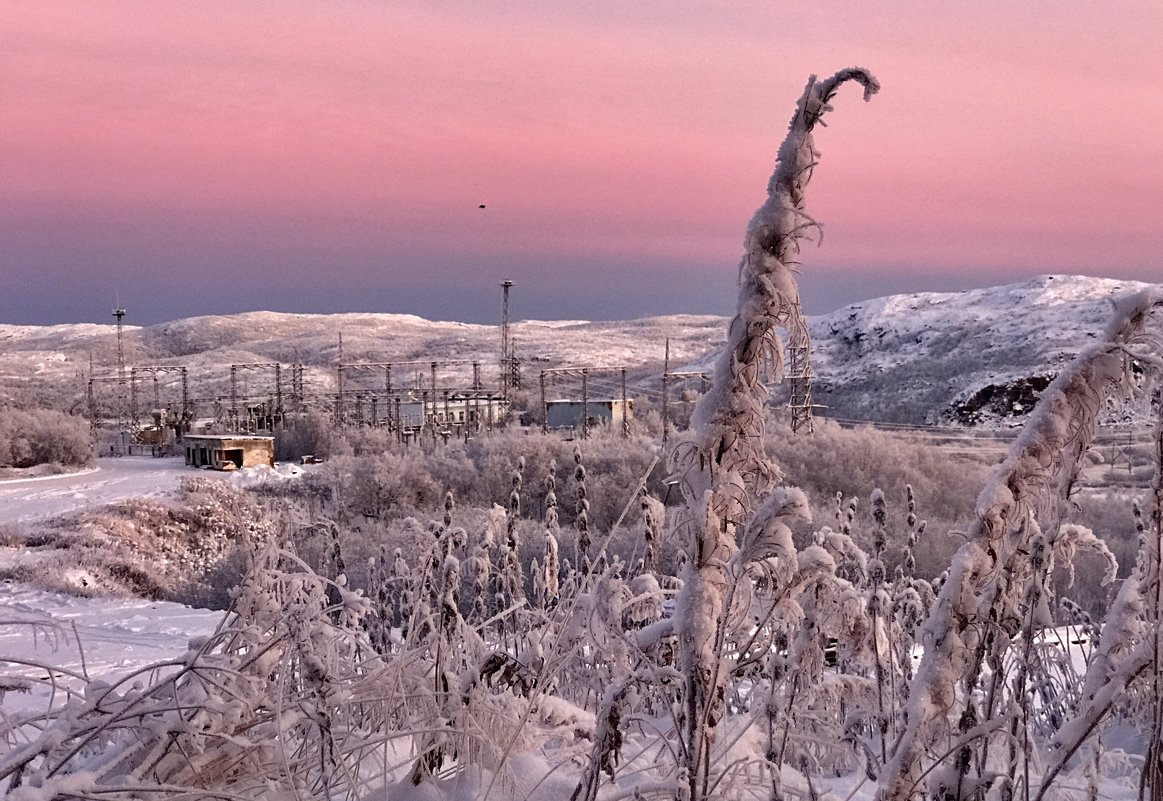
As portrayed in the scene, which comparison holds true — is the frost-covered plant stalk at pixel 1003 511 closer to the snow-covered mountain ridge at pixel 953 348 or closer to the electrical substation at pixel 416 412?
the electrical substation at pixel 416 412

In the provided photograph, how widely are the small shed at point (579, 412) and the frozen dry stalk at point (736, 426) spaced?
32649 mm

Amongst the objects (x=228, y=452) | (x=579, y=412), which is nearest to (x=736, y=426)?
(x=228, y=452)

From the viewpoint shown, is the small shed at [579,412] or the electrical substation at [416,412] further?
the small shed at [579,412]

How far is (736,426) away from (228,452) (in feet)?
88.4

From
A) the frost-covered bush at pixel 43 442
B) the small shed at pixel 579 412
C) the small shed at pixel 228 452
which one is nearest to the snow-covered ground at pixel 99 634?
the small shed at pixel 228 452

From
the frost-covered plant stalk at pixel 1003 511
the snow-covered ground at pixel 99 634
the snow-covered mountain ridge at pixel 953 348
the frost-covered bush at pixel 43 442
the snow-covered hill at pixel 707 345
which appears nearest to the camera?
the frost-covered plant stalk at pixel 1003 511

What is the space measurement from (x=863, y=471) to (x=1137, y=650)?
22053 mm

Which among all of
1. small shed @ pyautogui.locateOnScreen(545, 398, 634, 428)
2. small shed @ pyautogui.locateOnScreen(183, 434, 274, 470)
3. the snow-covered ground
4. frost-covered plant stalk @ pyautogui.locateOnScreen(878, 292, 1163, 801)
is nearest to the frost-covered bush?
small shed @ pyautogui.locateOnScreen(183, 434, 274, 470)

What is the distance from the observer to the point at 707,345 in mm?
93938

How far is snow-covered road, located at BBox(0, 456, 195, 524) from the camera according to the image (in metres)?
19.0

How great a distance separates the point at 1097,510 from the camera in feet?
55.6

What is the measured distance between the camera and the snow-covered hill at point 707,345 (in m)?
48.7

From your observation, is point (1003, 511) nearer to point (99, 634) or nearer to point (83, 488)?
point (99, 634)

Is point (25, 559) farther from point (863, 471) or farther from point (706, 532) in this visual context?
point (863, 471)
